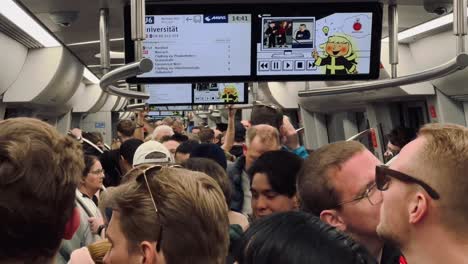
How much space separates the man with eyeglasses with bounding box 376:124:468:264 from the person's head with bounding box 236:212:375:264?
0.98 ft

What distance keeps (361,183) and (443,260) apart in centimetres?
73

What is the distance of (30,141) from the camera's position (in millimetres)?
1379

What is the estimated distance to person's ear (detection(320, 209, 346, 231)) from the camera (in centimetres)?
237

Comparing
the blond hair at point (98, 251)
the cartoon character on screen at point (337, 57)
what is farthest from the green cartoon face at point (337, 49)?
the blond hair at point (98, 251)

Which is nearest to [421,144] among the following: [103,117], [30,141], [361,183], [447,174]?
[447,174]

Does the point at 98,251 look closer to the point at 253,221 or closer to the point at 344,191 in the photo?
the point at 253,221

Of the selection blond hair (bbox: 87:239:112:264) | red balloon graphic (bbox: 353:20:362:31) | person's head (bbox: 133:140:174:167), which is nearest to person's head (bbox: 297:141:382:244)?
Answer: blond hair (bbox: 87:239:112:264)

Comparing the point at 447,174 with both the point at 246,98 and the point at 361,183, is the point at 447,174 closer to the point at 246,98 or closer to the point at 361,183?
the point at 361,183

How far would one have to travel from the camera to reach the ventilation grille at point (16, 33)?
19.9ft

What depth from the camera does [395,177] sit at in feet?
5.90

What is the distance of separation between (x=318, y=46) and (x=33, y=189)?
3.21 meters

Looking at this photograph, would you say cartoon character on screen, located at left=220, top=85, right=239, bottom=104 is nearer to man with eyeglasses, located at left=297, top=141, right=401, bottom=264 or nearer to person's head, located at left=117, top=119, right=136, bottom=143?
person's head, located at left=117, top=119, right=136, bottom=143

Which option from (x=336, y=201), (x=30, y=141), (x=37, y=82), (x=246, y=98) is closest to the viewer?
(x=30, y=141)

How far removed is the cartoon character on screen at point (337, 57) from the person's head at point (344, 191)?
6.08 feet
